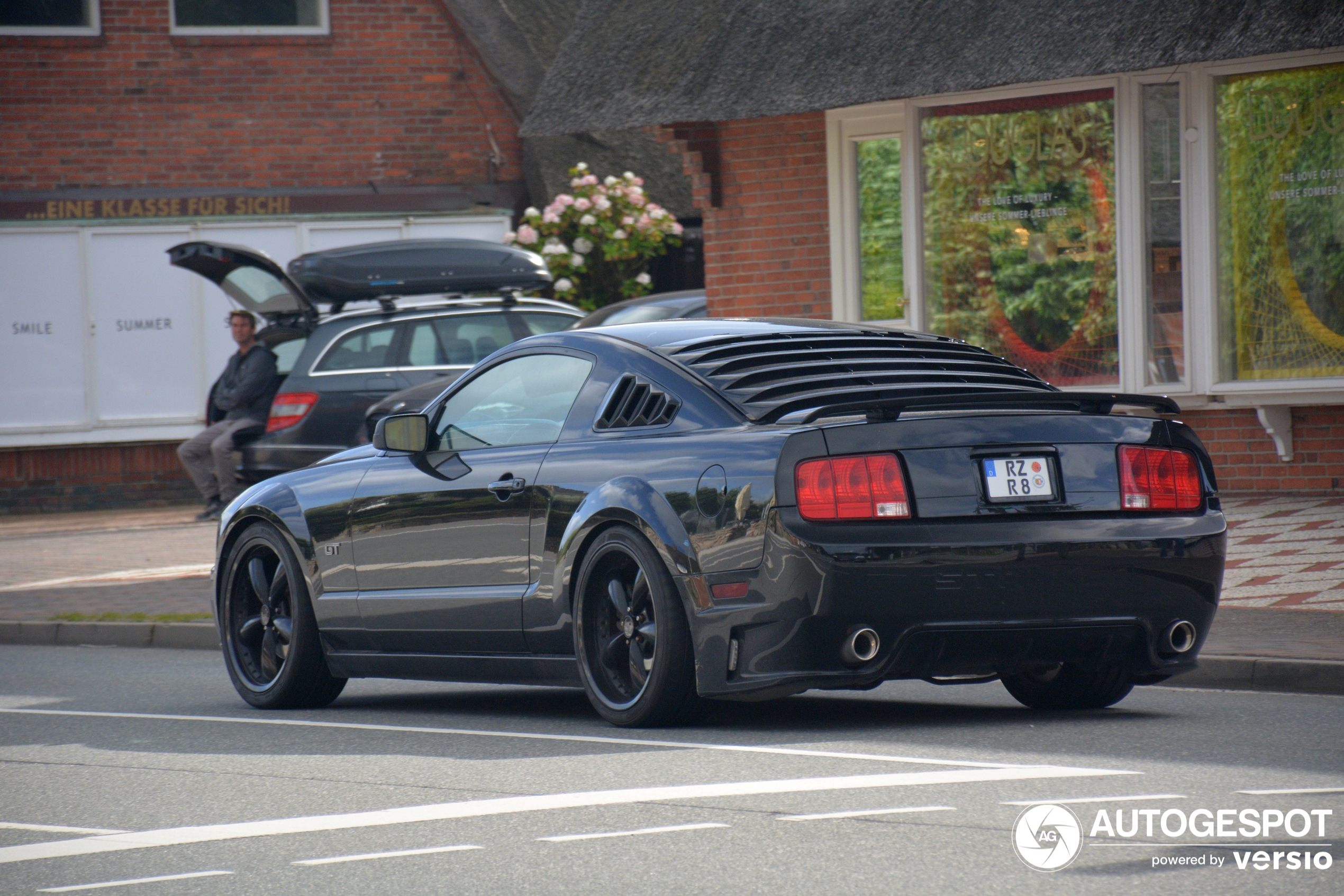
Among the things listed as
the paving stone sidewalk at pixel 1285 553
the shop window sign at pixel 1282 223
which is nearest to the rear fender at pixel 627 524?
the paving stone sidewalk at pixel 1285 553

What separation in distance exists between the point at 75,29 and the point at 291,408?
27.8ft

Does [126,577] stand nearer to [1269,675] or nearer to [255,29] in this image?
[1269,675]

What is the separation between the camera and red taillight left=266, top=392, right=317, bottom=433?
49.3ft

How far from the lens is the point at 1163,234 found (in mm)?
13570

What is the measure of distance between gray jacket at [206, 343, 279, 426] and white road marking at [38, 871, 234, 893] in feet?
40.7

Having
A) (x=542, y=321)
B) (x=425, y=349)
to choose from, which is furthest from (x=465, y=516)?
(x=542, y=321)

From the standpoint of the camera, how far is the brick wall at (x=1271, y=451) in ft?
42.5

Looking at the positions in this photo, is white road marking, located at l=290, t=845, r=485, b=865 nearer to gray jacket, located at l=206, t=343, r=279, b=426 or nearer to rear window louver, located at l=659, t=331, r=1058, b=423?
rear window louver, located at l=659, t=331, r=1058, b=423

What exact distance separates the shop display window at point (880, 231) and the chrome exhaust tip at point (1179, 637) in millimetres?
8813

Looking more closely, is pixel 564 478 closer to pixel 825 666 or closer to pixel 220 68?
pixel 825 666

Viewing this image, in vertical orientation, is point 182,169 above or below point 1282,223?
above

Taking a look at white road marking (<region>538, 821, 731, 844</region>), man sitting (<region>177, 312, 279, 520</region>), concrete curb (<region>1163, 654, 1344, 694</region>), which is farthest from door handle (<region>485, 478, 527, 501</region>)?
man sitting (<region>177, 312, 279, 520</region>)

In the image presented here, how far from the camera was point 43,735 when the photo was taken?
296 inches

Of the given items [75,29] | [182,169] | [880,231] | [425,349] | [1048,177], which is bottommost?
[425,349]
